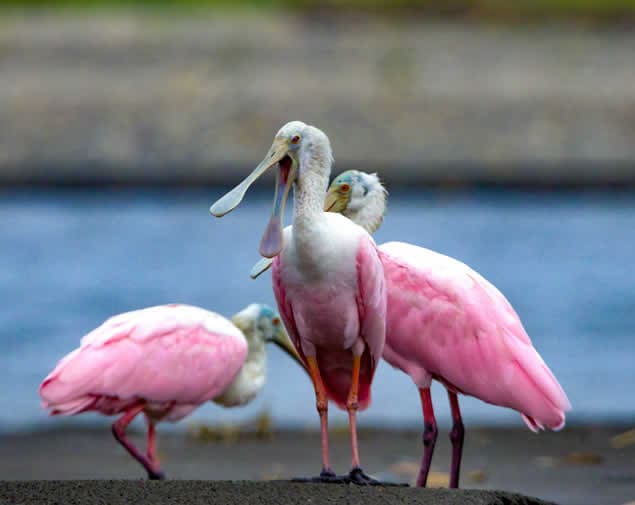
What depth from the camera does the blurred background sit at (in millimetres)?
24406

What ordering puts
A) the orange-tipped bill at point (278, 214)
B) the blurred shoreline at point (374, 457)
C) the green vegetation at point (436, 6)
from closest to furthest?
the orange-tipped bill at point (278, 214)
the blurred shoreline at point (374, 457)
the green vegetation at point (436, 6)

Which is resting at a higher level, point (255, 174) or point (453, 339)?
point (255, 174)

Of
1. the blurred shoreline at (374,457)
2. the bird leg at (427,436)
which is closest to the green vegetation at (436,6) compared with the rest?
the blurred shoreline at (374,457)

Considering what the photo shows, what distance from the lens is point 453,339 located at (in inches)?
231

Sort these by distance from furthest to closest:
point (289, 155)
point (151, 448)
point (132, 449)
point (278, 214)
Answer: point (151, 448) → point (132, 449) → point (289, 155) → point (278, 214)

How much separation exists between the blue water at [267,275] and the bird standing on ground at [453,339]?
2.86 meters

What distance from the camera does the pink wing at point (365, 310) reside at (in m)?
5.17

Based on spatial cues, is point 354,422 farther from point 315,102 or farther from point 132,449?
point 315,102

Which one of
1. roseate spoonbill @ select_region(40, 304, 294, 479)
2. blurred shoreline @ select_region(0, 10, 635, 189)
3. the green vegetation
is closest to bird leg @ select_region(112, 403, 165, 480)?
roseate spoonbill @ select_region(40, 304, 294, 479)

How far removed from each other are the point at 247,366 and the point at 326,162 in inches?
93.4

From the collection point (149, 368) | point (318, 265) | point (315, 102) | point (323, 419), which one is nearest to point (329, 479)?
point (323, 419)

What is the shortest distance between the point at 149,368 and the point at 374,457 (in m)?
1.54

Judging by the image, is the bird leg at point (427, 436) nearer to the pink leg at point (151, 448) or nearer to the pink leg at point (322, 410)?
the pink leg at point (322, 410)

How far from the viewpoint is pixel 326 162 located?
5.19 meters
